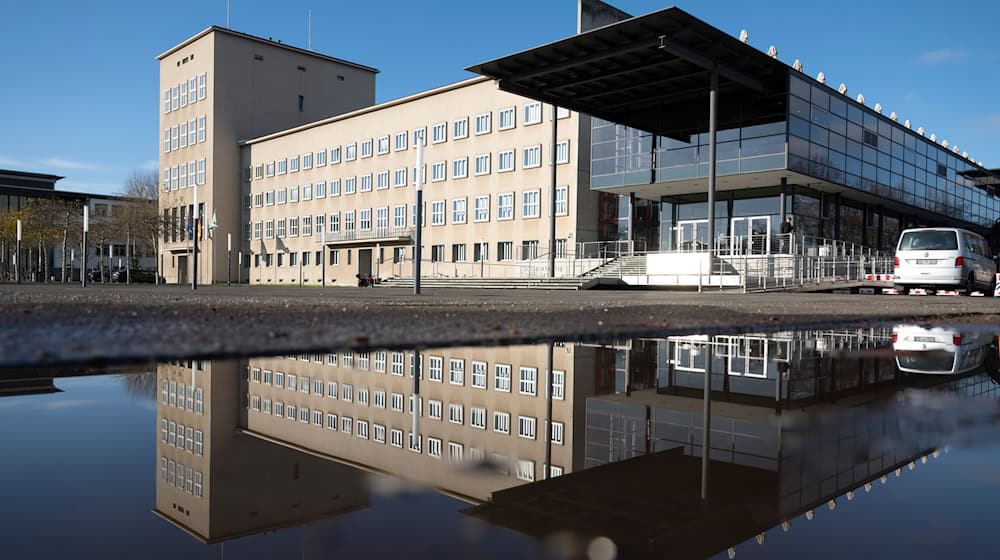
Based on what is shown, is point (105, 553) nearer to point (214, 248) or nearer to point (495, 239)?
point (495, 239)

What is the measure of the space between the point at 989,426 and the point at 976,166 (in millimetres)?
67230

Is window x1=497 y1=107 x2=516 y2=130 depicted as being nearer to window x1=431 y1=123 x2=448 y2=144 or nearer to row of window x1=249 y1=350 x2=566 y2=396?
window x1=431 y1=123 x2=448 y2=144

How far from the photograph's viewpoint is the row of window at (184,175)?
248ft

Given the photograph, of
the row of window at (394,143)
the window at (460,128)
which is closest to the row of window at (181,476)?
the row of window at (394,143)

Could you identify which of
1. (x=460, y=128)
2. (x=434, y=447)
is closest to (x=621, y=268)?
(x=460, y=128)

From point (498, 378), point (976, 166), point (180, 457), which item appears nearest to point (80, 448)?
point (180, 457)

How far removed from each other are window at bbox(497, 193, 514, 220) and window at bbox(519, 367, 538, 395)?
4484 cm

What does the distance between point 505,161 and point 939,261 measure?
30.9 meters

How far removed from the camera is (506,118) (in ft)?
161

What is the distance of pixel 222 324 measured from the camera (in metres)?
6.33

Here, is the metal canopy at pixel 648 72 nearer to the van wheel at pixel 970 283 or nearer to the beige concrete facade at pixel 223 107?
the van wheel at pixel 970 283

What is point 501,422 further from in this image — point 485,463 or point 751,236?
point 751,236

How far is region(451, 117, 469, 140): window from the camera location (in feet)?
171

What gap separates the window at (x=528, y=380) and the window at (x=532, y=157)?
142 ft
